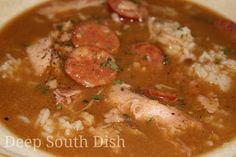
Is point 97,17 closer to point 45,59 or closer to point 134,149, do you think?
point 45,59

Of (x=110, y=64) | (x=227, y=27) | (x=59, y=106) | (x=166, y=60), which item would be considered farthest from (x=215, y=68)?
(x=59, y=106)

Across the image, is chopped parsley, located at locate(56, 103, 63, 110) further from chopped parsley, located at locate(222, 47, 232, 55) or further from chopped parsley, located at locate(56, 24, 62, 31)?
chopped parsley, located at locate(222, 47, 232, 55)

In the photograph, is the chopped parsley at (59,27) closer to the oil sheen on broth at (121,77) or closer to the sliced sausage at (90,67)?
the oil sheen on broth at (121,77)

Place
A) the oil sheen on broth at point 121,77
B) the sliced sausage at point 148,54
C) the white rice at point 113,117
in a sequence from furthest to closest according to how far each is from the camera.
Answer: the sliced sausage at point 148,54 → the white rice at point 113,117 → the oil sheen on broth at point 121,77

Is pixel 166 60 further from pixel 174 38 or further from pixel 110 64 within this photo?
pixel 110 64

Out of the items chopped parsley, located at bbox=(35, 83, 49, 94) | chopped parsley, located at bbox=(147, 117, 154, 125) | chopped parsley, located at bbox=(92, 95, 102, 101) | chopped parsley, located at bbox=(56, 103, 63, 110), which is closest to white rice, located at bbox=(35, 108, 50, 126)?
chopped parsley, located at bbox=(56, 103, 63, 110)

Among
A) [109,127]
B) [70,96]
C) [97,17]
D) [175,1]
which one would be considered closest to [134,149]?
[109,127]

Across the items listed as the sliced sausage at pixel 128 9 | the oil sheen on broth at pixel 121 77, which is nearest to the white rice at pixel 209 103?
the oil sheen on broth at pixel 121 77
